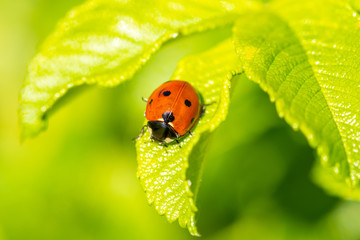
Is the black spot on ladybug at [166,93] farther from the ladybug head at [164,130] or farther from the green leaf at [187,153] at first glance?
the green leaf at [187,153]

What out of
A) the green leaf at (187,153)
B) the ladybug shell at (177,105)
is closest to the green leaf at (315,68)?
the green leaf at (187,153)

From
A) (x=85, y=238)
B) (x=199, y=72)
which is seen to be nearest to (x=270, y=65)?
(x=199, y=72)

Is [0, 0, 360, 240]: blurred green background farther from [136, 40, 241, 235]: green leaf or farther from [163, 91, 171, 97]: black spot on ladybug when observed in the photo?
[136, 40, 241, 235]: green leaf

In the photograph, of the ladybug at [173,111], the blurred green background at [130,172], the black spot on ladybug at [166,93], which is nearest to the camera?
the ladybug at [173,111]

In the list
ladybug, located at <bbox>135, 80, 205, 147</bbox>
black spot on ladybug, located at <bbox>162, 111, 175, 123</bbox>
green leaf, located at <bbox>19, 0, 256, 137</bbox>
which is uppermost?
green leaf, located at <bbox>19, 0, 256, 137</bbox>

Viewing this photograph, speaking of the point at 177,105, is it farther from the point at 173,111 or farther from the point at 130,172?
the point at 130,172

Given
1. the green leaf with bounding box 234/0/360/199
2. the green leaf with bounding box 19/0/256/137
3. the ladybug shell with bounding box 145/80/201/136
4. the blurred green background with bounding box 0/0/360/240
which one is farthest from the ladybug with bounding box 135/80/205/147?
the blurred green background with bounding box 0/0/360/240

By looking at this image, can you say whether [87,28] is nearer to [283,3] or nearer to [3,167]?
[283,3]
